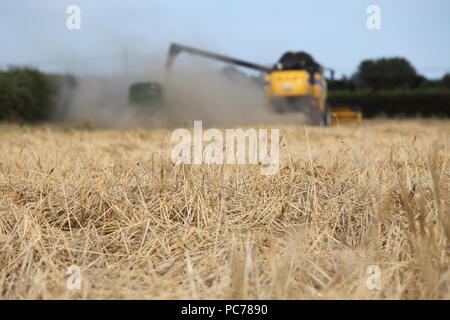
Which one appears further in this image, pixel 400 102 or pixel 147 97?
pixel 400 102

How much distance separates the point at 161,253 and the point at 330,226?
64 centimetres

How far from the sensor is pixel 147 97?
12383 mm

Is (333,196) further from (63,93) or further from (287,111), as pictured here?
(63,93)

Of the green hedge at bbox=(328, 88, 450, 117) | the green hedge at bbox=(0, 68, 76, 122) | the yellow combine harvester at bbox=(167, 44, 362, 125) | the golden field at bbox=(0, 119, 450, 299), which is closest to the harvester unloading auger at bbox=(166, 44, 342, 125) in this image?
the yellow combine harvester at bbox=(167, 44, 362, 125)

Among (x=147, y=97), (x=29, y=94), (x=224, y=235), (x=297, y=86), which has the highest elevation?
(x=29, y=94)

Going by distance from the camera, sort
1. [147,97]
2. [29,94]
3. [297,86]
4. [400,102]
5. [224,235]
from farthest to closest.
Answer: [400,102] → [29,94] → [147,97] → [297,86] → [224,235]

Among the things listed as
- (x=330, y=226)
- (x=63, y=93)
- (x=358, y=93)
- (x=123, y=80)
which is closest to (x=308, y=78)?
(x=123, y=80)

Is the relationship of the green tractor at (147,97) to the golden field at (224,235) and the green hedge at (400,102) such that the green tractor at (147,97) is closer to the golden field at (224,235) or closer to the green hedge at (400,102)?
the golden field at (224,235)

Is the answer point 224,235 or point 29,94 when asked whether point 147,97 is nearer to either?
point 29,94

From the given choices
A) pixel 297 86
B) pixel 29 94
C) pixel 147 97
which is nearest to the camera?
pixel 297 86

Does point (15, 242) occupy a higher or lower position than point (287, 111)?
lower

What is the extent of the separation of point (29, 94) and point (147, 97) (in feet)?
18.3

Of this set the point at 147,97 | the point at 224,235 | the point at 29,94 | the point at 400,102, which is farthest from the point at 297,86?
the point at 400,102

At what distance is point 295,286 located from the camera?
1.23 m
